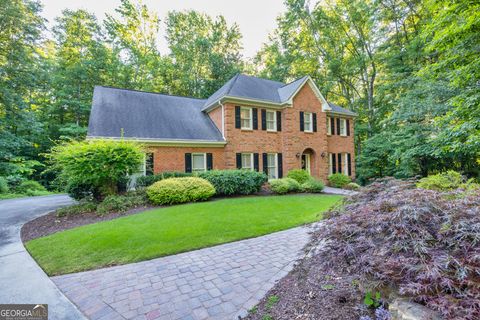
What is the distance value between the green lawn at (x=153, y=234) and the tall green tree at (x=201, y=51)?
19991mm

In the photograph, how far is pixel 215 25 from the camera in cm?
2597

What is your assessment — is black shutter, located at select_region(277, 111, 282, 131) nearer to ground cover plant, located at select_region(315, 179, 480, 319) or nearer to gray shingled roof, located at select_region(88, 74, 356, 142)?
gray shingled roof, located at select_region(88, 74, 356, 142)

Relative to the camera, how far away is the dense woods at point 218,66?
14055 mm

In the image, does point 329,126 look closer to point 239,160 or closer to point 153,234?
point 239,160

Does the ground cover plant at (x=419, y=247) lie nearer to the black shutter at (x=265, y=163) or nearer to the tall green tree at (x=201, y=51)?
the black shutter at (x=265, y=163)

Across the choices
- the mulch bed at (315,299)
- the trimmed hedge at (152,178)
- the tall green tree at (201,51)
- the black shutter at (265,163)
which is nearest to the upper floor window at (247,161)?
the black shutter at (265,163)

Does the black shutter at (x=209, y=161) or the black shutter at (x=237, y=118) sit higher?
the black shutter at (x=237, y=118)

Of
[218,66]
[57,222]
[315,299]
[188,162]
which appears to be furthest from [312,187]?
[218,66]

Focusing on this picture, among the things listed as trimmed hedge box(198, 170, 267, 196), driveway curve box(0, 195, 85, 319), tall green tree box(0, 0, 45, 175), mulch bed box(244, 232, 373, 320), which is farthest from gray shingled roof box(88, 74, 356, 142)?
mulch bed box(244, 232, 373, 320)

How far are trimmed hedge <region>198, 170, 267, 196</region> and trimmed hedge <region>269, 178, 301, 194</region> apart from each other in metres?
0.96

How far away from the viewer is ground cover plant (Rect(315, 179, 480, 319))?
1.58 metres

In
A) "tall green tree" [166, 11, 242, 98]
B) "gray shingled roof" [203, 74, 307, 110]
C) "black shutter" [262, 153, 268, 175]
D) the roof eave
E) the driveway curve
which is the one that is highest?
"tall green tree" [166, 11, 242, 98]

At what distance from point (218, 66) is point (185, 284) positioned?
24.7 m

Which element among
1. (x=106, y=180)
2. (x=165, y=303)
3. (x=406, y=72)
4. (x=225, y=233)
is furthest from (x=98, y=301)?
(x=406, y=72)
